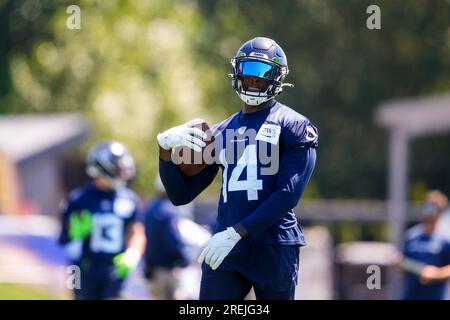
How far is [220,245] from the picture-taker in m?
6.30

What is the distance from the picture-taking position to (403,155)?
19828 mm

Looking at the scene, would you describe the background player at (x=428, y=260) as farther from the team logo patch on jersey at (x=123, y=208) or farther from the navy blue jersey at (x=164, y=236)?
the team logo patch on jersey at (x=123, y=208)

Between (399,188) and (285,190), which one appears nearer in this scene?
(285,190)

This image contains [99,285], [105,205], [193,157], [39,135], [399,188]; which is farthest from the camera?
[39,135]

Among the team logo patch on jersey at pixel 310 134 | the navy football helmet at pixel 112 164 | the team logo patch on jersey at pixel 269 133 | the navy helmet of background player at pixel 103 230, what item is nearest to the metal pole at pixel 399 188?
the navy football helmet at pixel 112 164

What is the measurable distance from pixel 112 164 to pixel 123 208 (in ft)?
1.42

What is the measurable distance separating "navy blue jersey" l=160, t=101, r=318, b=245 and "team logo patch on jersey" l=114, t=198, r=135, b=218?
3963mm

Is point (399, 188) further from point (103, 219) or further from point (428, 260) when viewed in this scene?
point (103, 219)

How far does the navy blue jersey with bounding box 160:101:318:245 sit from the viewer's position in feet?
20.9

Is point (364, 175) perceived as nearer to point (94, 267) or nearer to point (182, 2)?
point (182, 2)

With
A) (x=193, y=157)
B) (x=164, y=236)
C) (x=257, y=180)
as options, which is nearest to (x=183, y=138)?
(x=193, y=157)

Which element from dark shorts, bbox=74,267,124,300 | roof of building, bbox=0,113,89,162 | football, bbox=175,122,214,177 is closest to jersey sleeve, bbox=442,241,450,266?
dark shorts, bbox=74,267,124,300

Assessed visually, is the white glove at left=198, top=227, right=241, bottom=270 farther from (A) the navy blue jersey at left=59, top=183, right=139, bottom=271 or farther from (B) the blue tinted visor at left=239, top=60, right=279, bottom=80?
(A) the navy blue jersey at left=59, top=183, right=139, bottom=271

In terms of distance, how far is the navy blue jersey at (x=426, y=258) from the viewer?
475 inches
